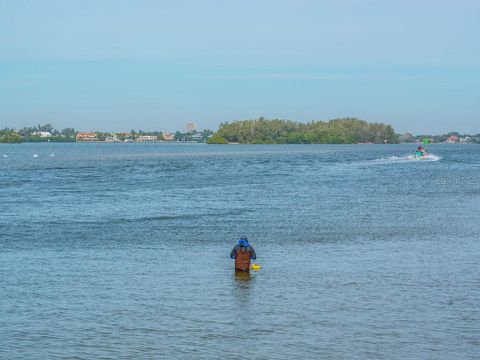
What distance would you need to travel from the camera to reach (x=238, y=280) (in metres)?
27.6

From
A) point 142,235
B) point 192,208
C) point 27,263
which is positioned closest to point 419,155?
point 192,208

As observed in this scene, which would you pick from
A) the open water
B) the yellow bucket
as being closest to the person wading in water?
the open water

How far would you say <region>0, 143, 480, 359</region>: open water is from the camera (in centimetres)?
2022

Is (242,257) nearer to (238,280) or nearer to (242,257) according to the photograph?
(242,257)

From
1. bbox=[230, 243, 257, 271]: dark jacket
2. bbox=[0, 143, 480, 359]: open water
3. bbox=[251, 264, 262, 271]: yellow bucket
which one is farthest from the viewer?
bbox=[251, 264, 262, 271]: yellow bucket

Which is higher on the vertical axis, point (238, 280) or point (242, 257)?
point (242, 257)

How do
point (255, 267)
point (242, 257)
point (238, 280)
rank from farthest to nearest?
1. point (255, 267)
2. point (242, 257)
3. point (238, 280)

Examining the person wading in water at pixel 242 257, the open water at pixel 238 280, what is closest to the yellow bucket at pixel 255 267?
the open water at pixel 238 280

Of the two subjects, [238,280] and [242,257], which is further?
[242,257]

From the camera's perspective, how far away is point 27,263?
30047 millimetres

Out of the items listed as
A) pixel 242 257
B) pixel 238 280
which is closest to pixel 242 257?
pixel 242 257

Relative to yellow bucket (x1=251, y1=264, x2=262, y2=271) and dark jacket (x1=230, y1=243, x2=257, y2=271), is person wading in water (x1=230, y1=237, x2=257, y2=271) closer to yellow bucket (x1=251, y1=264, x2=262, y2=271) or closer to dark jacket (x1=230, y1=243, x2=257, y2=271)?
dark jacket (x1=230, y1=243, x2=257, y2=271)

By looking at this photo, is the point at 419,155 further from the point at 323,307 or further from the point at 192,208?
the point at 323,307

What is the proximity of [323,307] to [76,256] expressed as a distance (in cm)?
1147
